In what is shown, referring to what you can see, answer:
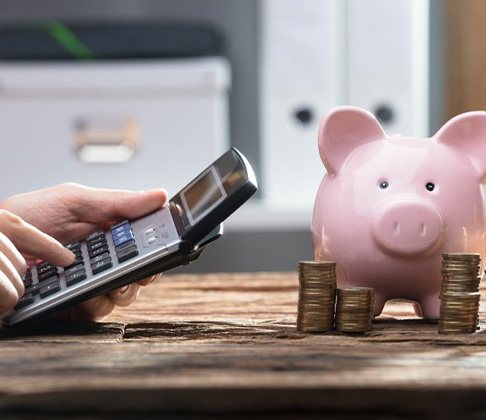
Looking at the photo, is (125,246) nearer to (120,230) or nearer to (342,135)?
(120,230)

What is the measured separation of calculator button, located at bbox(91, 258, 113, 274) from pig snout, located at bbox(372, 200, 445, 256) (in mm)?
188

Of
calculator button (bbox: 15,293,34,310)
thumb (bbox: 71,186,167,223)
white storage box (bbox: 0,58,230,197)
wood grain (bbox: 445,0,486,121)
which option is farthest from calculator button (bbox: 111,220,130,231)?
wood grain (bbox: 445,0,486,121)

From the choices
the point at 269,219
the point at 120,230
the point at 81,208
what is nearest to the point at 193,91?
the point at 269,219

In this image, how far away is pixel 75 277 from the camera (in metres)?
0.72

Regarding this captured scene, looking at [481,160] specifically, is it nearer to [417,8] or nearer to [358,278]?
[358,278]

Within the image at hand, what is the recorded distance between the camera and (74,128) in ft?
6.92

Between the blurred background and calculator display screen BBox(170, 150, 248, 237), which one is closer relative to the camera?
calculator display screen BBox(170, 150, 248, 237)

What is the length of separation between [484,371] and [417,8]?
5.32ft

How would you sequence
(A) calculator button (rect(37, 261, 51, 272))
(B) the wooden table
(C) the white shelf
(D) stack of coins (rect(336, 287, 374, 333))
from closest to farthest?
(B) the wooden table → (D) stack of coins (rect(336, 287, 374, 333)) → (A) calculator button (rect(37, 261, 51, 272)) → (C) the white shelf

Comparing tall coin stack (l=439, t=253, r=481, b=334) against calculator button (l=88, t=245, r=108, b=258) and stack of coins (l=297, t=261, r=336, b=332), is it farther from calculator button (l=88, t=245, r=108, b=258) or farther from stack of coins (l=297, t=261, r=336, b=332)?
calculator button (l=88, t=245, r=108, b=258)

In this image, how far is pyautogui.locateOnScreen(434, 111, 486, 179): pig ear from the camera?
2.44ft

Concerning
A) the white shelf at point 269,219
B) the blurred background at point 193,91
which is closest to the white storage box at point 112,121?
the blurred background at point 193,91

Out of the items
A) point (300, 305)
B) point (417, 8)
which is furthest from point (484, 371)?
point (417, 8)

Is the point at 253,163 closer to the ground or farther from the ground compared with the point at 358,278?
closer to the ground
